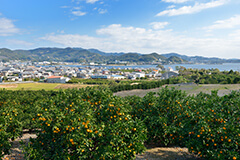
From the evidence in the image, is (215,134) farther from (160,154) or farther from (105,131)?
(105,131)

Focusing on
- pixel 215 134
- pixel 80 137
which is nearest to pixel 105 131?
pixel 80 137

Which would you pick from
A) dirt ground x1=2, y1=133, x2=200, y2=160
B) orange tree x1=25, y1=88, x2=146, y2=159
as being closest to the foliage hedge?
orange tree x1=25, y1=88, x2=146, y2=159

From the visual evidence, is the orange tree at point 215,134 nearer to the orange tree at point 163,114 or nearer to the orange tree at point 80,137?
the orange tree at point 163,114

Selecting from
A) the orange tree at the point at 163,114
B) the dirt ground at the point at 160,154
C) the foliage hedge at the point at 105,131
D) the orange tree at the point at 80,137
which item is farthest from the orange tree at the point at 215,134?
the orange tree at the point at 80,137

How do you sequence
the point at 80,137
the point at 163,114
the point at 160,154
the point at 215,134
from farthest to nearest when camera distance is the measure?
the point at 163,114 < the point at 160,154 < the point at 215,134 < the point at 80,137

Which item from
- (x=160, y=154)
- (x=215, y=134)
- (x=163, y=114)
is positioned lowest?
(x=160, y=154)

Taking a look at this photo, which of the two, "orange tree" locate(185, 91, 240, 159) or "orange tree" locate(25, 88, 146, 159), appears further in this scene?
"orange tree" locate(185, 91, 240, 159)

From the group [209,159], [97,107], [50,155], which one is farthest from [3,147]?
[209,159]

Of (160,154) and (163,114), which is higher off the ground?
(163,114)

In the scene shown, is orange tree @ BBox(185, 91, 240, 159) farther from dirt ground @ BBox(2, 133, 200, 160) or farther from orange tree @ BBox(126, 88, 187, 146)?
dirt ground @ BBox(2, 133, 200, 160)

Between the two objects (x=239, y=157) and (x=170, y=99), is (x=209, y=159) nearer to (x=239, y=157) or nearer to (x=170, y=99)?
(x=239, y=157)

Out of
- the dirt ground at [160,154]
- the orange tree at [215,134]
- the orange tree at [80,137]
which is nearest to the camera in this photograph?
the orange tree at [80,137]

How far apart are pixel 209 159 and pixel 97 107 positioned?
5.27 meters

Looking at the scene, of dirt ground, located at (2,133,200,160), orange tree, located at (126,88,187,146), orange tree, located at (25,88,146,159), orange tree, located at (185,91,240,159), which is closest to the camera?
orange tree, located at (25,88,146,159)
